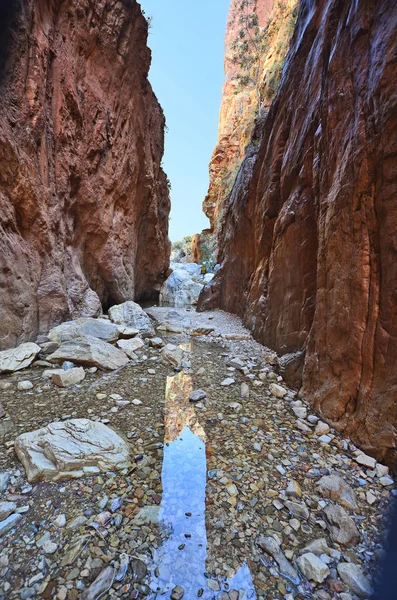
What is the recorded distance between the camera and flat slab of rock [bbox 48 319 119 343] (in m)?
4.42

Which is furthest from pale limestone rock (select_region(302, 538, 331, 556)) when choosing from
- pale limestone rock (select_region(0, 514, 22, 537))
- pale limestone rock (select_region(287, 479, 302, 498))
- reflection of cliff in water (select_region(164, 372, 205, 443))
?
pale limestone rock (select_region(0, 514, 22, 537))

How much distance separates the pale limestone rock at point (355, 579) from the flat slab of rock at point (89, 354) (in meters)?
3.28

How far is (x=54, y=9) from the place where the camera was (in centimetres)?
534

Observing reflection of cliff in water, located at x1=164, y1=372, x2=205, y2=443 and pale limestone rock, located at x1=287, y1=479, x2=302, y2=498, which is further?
reflection of cliff in water, located at x1=164, y1=372, x2=205, y2=443

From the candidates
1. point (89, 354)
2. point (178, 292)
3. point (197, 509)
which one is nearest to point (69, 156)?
point (89, 354)

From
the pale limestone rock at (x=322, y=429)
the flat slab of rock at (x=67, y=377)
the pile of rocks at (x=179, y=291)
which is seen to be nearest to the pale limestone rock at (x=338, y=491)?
the pale limestone rock at (x=322, y=429)

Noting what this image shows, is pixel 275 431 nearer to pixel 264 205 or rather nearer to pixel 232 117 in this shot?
pixel 264 205

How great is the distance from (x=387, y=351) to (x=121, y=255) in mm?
8411

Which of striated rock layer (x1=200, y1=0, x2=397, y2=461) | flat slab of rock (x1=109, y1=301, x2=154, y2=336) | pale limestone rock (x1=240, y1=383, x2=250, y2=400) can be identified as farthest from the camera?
flat slab of rock (x1=109, y1=301, x2=154, y2=336)

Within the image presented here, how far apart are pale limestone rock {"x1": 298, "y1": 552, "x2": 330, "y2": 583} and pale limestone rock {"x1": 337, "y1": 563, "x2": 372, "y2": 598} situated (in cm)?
8

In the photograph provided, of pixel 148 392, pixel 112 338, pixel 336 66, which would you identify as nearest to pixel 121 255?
pixel 112 338

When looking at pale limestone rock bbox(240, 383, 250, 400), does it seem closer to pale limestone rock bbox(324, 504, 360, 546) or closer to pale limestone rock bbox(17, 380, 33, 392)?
pale limestone rock bbox(324, 504, 360, 546)

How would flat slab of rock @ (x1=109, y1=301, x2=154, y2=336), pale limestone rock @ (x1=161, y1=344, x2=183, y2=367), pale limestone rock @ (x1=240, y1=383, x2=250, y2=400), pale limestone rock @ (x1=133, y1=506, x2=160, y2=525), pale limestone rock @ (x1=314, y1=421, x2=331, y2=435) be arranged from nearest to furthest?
pale limestone rock @ (x1=133, y1=506, x2=160, y2=525) → pale limestone rock @ (x1=314, y1=421, x2=331, y2=435) → pale limestone rock @ (x1=240, y1=383, x2=250, y2=400) → pale limestone rock @ (x1=161, y1=344, x2=183, y2=367) → flat slab of rock @ (x1=109, y1=301, x2=154, y2=336)

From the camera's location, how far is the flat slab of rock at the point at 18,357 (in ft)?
10.9
